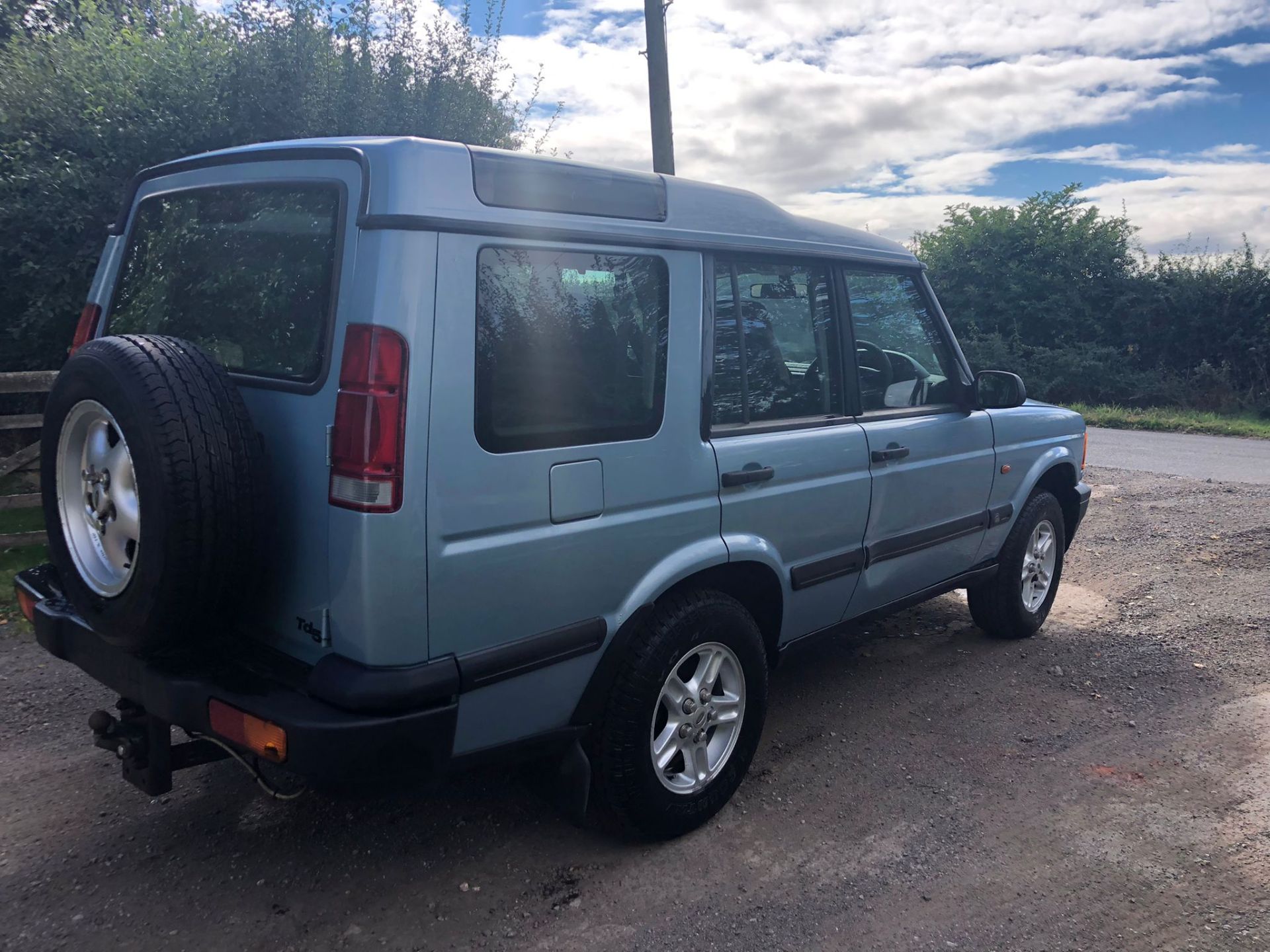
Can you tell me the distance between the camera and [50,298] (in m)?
7.05

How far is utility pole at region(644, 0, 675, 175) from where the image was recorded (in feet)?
28.7

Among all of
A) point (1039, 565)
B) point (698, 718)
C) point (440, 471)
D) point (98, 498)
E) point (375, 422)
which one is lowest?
point (698, 718)

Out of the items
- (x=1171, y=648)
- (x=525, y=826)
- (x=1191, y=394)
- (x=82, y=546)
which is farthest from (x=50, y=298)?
(x=1191, y=394)

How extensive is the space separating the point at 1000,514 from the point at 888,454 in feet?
4.01

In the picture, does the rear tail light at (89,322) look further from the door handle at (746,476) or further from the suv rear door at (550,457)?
the door handle at (746,476)

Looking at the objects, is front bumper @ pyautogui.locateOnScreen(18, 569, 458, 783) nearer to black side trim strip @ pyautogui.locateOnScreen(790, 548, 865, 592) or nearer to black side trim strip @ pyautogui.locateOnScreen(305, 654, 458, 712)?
black side trim strip @ pyautogui.locateOnScreen(305, 654, 458, 712)

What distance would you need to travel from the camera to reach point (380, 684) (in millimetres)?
2285

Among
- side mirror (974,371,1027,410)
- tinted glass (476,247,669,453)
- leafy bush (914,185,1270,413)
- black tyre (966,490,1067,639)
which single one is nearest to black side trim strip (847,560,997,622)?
black tyre (966,490,1067,639)

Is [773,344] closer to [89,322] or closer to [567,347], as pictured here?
[567,347]

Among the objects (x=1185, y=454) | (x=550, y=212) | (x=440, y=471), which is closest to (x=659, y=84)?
(x=550, y=212)

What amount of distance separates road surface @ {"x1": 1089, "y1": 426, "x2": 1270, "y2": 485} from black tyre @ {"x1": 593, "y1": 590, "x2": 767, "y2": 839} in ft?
28.5

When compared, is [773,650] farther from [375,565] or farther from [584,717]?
[375,565]

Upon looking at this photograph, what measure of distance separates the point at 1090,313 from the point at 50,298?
18677 millimetres

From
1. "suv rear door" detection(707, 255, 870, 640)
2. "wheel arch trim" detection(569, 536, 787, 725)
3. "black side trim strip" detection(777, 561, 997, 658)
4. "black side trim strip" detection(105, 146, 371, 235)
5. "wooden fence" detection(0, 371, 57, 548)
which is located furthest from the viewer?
"wooden fence" detection(0, 371, 57, 548)
